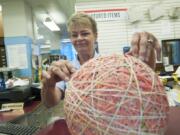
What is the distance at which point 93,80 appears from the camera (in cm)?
45

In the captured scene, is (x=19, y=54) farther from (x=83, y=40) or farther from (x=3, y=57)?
(x=83, y=40)

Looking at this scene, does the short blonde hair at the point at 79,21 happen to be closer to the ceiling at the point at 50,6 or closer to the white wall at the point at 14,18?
the ceiling at the point at 50,6

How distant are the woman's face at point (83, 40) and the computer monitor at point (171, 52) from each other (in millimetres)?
1782

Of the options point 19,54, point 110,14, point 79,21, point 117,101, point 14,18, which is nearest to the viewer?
point 117,101

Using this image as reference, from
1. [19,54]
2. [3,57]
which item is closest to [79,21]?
[19,54]

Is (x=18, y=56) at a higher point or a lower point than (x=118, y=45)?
lower

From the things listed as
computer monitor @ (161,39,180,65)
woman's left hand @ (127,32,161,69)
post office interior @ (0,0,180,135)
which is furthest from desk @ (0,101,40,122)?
computer monitor @ (161,39,180,65)

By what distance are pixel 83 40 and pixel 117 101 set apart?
1099 mm

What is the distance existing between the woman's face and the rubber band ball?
0.98 m

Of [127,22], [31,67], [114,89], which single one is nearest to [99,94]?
[114,89]

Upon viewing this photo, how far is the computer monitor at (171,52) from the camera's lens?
312 centimetres

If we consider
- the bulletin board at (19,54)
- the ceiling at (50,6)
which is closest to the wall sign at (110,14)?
the ceiling at (50,6)

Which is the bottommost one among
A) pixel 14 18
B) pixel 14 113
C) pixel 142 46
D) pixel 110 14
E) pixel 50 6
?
pixel 14 113

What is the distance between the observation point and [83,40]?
1.50 m
